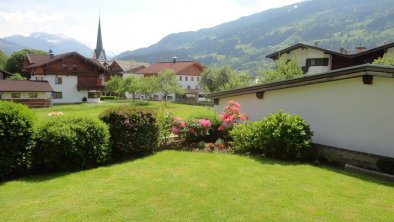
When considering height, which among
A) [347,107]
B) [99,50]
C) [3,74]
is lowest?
[347,107]

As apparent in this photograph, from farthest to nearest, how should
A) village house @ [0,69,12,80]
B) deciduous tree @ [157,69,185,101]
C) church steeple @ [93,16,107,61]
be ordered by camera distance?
church steeple @ [93,16,107,61] → deciduous tree @ [157,69,185,101] → village house @ [0,69,12,80]

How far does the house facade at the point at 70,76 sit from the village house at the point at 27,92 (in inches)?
271

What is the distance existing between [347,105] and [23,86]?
155 ft

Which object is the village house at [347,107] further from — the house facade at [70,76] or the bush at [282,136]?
the house facade at [70,76]

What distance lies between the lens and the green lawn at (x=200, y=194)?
555cm

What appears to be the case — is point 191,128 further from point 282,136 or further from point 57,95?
point 57,95

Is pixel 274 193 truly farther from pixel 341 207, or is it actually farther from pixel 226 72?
pixel 226 72

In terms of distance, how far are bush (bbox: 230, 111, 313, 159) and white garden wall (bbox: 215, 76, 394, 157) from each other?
93 cm

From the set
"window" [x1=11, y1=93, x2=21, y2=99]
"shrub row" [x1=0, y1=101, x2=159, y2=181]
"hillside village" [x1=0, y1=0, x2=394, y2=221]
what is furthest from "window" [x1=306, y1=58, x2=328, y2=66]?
"window" [x1=11, y1=93, x2=21, y2=99]

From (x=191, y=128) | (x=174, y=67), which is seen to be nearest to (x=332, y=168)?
(x=191, y=128)

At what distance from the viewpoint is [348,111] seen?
9.87m

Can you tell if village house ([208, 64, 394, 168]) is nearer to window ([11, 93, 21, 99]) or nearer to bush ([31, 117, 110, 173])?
bush ([31, 117, 110, 173])

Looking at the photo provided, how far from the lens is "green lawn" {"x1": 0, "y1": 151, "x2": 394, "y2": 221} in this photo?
18.2 feet

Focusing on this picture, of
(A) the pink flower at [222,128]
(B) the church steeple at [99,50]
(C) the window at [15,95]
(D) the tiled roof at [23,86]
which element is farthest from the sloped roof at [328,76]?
(B) the church steeple at [99,50]
